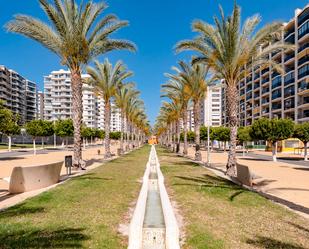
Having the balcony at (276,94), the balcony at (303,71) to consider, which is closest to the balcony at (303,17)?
the balcony at (303,71)

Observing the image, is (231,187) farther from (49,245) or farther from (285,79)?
(285,79)

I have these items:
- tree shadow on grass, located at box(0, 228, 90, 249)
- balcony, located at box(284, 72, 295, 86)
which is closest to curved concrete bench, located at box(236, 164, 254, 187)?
tree shadow on grass, located at box(0, 228, 90, 249)

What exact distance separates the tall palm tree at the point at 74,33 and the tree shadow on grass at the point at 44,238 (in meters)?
14.2

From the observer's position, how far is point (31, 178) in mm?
12234

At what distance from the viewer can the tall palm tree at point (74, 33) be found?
18625 millimetres

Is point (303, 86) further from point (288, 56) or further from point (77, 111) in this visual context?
point (77, 111)

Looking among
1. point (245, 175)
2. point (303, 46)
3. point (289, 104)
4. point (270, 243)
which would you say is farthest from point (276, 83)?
point (270, 243)

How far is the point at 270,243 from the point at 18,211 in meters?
6.25

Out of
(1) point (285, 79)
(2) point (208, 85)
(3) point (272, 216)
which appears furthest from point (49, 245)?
(1) point (285, 79)

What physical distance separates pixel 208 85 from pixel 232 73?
12437mm

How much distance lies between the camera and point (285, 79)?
69375 millimetres

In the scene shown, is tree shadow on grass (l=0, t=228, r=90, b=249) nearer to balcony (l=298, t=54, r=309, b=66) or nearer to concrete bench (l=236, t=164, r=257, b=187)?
concrete bench (l=236, t=164, r=257, b=187)

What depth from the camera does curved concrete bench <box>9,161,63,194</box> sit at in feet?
37.9

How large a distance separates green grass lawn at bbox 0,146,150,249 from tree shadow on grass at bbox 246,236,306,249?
2561 millimetres
